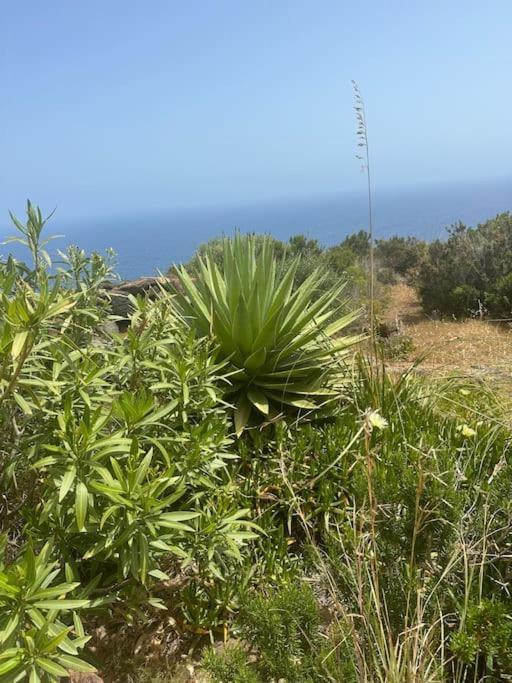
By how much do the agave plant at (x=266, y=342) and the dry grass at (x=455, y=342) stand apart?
98 centimetres

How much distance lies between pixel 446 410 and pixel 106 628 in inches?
95.6

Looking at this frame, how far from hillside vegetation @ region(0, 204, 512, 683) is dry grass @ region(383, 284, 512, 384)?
1.04 m

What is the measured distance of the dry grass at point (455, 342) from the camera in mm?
4160

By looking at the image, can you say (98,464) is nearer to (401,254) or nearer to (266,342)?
(266,342)

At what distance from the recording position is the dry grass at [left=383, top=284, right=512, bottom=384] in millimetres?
4160

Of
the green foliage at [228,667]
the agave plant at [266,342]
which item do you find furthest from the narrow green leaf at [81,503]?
the agave plant at [266,342]

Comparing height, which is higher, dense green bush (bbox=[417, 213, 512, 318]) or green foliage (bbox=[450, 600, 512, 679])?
dense green bush (bbox=[417, 213, 512, 318])

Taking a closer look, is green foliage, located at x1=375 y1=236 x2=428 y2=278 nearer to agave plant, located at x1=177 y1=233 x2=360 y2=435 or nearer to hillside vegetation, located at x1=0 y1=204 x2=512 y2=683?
agave plant, located at x1=177 y1=233 x2=360 y2=435

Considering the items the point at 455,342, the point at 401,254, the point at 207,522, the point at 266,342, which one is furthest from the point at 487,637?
the point at 401,254

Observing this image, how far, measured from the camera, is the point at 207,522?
211 centimetres

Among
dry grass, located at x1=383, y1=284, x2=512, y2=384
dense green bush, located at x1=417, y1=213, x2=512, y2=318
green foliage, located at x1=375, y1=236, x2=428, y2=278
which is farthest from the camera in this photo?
green foliage, located at x1=375, y1=236, x2=428, y2=278

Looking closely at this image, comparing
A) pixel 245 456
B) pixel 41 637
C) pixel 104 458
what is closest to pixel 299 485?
pixel 245 456

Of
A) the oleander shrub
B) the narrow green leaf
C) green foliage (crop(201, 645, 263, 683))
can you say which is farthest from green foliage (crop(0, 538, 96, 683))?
green foliage (crop(201, 645, 263, 683))

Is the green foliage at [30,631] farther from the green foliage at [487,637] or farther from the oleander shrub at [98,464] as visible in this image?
the green foliage at [487,637]
